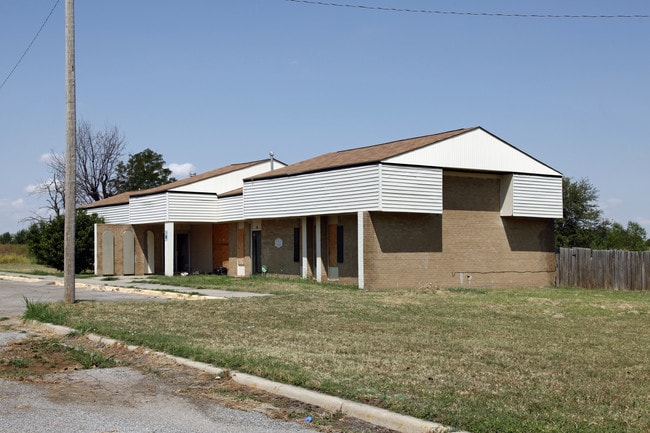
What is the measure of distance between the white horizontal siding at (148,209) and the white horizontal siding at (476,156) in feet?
45.0

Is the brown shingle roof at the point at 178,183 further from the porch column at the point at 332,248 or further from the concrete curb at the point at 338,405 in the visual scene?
the concrete curb at the point at 338,405

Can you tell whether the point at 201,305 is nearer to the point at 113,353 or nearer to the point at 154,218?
the point at 113,353

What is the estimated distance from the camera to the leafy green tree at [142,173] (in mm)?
71812

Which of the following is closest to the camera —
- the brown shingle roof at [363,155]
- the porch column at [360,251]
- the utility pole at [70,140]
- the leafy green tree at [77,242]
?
the utility pole at [70,140]

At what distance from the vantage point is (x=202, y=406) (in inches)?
333

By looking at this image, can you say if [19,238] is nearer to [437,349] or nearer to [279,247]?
[279,247]

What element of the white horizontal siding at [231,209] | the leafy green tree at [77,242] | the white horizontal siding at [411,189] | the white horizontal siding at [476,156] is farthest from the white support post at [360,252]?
the leafy green tree at [77,242]

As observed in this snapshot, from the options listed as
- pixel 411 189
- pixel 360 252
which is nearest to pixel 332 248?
pixel 360 252

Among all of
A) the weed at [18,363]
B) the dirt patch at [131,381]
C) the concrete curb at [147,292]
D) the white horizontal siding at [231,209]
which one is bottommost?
the dirt patch at [131,381]

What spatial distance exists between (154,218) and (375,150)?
38.4 feet

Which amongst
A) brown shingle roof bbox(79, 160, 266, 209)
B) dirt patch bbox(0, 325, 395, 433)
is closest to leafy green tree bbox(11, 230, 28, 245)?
brown shingle roof bbox(79, 160, 266, 209)

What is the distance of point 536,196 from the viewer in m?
32.5

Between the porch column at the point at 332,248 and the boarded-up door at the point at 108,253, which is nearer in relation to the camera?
the porch column at the point at 332,248

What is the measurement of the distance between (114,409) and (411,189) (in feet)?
68.1
